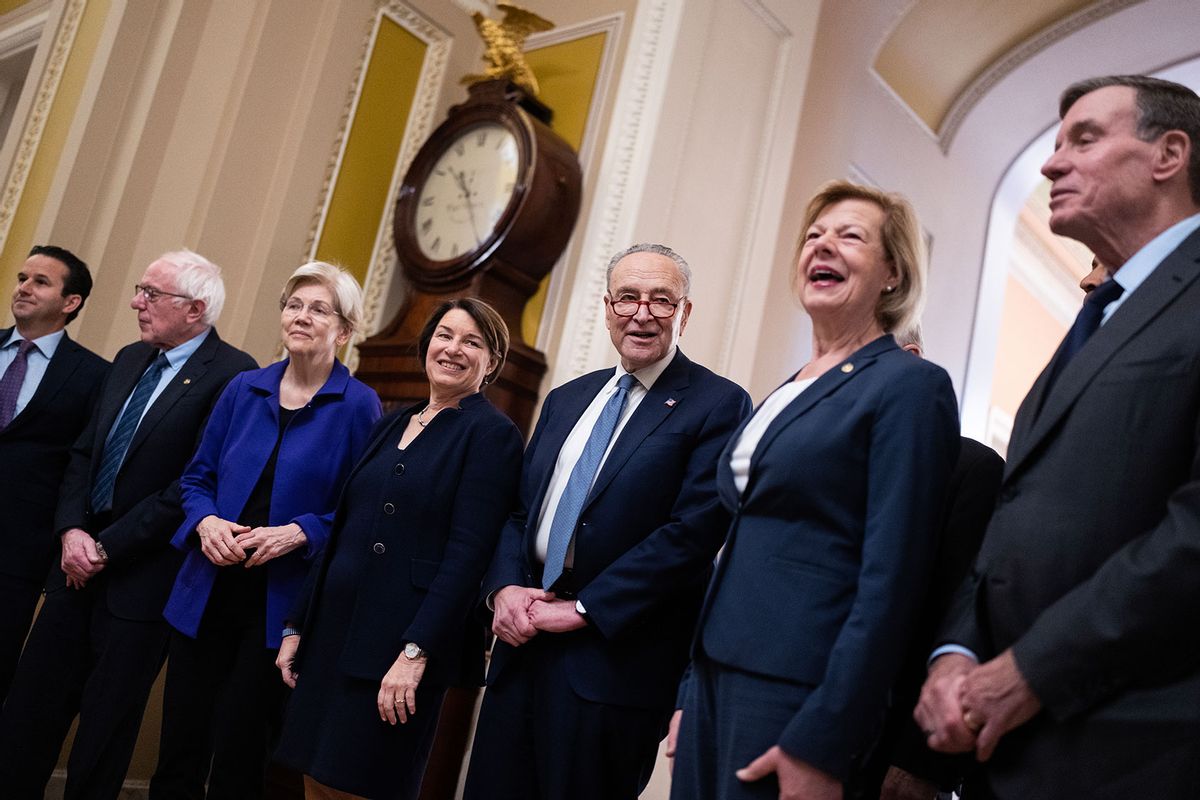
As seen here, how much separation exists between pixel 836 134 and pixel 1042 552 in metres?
3.81

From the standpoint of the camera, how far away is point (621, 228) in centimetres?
361

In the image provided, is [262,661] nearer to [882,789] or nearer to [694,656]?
[694,656]

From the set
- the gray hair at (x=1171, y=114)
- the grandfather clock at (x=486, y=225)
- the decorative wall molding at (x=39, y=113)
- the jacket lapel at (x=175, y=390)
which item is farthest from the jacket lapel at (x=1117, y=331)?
the decorative wall molding at (x=39, y=113)

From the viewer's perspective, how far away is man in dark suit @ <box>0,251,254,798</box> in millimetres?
2402

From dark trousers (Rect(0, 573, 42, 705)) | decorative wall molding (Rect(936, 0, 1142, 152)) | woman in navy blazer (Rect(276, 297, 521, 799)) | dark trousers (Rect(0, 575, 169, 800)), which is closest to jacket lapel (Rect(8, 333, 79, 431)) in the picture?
dark trousers (Rect(0, 573, 42, 705))

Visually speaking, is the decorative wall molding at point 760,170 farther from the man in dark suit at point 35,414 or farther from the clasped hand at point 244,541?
the man in dark suit at point 35,414

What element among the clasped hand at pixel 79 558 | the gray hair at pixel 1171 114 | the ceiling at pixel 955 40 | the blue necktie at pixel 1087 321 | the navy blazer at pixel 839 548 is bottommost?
the clasped hand at pixel 79 558

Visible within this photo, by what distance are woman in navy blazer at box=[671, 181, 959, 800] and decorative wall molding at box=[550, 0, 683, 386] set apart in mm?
1994

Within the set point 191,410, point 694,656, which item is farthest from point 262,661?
point 694,656

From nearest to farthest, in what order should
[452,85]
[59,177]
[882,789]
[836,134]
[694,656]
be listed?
[694,656], [882,789], [59,177], [452,85], [836,134]

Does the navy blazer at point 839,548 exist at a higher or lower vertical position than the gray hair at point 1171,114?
lower

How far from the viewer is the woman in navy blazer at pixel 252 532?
231 cm

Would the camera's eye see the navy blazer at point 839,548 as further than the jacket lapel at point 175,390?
No

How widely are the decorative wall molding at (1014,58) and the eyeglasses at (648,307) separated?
13.2 ft
